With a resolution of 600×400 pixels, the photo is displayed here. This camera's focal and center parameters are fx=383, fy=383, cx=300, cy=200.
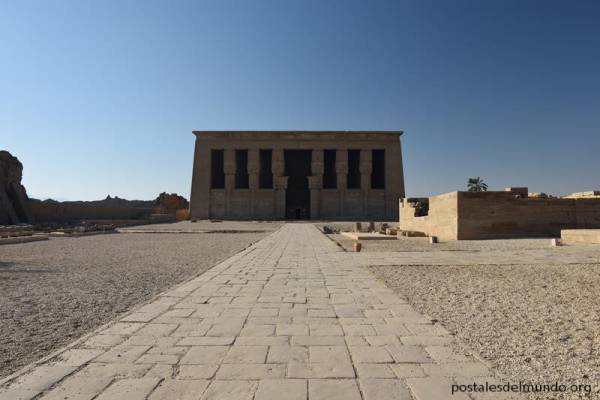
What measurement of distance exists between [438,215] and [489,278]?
11.2 meters

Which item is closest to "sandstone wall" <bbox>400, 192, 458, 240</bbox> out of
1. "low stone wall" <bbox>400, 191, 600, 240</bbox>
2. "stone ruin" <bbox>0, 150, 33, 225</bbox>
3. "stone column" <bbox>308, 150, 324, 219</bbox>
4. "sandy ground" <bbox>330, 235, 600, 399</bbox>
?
"low stone wall" <bbox>400, 191, 600, 240</bbox>

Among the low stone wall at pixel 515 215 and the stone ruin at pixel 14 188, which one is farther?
the stone ruin at pixel 14 188

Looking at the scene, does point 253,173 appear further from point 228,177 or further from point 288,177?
point 288,177

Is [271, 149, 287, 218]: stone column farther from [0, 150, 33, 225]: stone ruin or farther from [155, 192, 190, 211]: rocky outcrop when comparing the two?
[0, 150, 33, 225]: stone ruin

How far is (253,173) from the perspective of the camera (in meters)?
47.3

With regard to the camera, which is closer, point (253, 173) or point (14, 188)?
point (14, 188)

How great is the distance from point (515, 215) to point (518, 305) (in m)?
12.4

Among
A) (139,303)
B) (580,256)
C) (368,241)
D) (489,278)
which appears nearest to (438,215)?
(368,241)

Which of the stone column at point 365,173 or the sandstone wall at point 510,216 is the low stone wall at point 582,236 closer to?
the sandstone wall at point 510,216

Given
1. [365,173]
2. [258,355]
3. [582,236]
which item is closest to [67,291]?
[258,355]

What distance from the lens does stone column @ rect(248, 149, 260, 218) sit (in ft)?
155

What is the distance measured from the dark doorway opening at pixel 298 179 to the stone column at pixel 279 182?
7.52 feet

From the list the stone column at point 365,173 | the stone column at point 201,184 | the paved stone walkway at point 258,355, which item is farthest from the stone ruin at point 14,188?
the stone column at point 365,173

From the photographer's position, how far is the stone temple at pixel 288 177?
47094mm
